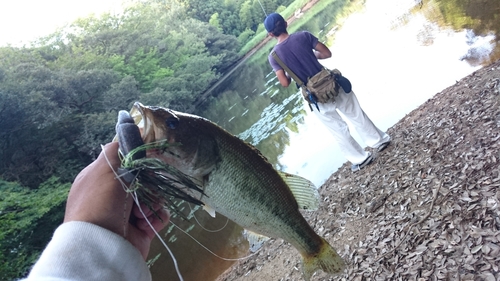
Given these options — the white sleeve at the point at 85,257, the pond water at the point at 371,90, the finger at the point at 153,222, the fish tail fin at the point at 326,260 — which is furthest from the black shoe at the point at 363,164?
the white sleeve at the point at 85,257

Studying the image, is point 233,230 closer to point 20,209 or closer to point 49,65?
point 20,209

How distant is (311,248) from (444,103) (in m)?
4.96

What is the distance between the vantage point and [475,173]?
3789mm

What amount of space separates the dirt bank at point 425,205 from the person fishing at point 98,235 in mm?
2538

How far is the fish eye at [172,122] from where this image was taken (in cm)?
202

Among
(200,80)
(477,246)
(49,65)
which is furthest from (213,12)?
(477,246)

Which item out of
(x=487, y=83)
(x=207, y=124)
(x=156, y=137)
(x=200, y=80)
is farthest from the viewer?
(x=200, y=80)

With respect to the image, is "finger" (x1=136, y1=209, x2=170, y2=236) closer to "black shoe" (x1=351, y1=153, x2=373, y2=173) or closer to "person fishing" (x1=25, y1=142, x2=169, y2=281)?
"person fishing" (x1=25, y1=142, x2=169, y2=281)

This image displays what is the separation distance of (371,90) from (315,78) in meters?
6.18

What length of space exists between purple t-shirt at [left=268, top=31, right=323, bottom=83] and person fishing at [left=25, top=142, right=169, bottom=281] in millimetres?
3976

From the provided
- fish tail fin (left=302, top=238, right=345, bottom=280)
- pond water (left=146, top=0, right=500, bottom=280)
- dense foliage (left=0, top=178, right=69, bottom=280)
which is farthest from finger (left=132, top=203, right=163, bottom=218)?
dense foliage (left=0, top=178, right=69, bottom=280)

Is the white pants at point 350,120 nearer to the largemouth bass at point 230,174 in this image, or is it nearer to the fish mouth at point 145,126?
the largemouth bass at point 230,174

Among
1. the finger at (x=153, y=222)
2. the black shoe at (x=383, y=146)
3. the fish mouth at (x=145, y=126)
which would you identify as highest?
the fish mouth at (x=145, y=126)

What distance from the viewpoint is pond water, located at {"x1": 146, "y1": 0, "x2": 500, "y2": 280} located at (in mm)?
8297
